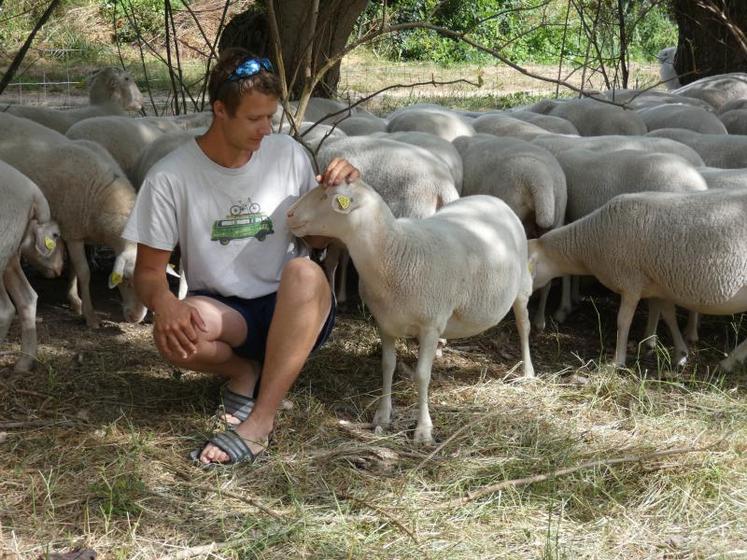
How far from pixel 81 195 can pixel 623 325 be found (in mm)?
2436

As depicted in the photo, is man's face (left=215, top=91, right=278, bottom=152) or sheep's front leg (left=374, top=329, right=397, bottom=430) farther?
sheep's front leg (left=374, top=329, right=397, bottom=430)

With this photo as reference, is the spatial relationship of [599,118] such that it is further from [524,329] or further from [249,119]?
[249,119]

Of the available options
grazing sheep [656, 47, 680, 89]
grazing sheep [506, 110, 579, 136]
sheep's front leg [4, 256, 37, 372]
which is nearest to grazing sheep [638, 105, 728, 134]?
grazing sheep [506, 110, 579, 136]

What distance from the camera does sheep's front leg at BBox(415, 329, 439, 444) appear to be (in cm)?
334

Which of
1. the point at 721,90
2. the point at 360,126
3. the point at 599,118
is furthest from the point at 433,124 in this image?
the point at 721,90

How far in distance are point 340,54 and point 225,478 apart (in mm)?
1968

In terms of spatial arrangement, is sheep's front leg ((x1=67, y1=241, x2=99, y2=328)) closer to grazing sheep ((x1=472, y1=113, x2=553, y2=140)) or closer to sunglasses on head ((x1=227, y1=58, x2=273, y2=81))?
sunglasses on head ((x1=227, y1=58, x2=273, y2=81))

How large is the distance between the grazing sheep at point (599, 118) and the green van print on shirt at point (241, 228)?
146 inches

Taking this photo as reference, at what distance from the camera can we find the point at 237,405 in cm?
337

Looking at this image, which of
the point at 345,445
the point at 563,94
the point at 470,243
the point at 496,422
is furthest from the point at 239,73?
the point at 563,94

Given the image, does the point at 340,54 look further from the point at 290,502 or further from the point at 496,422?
the point at 290,502

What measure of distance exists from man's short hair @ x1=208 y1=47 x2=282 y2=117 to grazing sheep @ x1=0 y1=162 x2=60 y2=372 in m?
1.13

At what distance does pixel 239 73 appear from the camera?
2.99 meters

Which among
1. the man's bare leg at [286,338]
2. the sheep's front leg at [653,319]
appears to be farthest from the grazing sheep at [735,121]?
the man's bare leg at [286,338]
